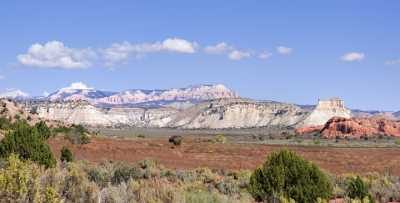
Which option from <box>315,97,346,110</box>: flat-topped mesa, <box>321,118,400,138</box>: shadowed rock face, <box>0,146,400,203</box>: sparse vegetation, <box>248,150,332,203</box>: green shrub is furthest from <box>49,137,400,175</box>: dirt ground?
<box>315,97,346,110</box>: flat-topped mesa

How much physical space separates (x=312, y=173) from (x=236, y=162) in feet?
86.4

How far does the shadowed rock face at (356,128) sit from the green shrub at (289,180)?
338 feet

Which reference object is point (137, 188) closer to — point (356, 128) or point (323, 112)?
point (356, 128)

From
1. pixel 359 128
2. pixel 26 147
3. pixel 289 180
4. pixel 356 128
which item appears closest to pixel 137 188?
pixel 289 180

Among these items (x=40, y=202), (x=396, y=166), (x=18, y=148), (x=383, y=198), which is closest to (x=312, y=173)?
(x=383, y=198)

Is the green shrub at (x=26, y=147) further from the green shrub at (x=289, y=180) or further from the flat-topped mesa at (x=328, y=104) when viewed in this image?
the flat-topped mesa at (x=328, y=104)

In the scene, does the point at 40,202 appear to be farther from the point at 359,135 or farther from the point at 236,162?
the point at 359,135

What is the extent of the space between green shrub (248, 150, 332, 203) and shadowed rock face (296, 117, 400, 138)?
103 meters

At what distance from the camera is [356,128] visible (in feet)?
401

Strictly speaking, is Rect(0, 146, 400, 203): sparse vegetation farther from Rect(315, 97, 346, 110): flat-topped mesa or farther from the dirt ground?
Rect(315, 97, 346, 110): flat-topped mesa

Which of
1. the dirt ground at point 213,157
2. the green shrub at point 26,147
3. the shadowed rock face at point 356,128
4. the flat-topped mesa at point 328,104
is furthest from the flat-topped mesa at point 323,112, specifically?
the green shrub at point 26,147

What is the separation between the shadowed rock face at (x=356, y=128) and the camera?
120075mm

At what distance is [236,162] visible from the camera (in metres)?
42.2

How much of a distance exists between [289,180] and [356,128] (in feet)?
365
